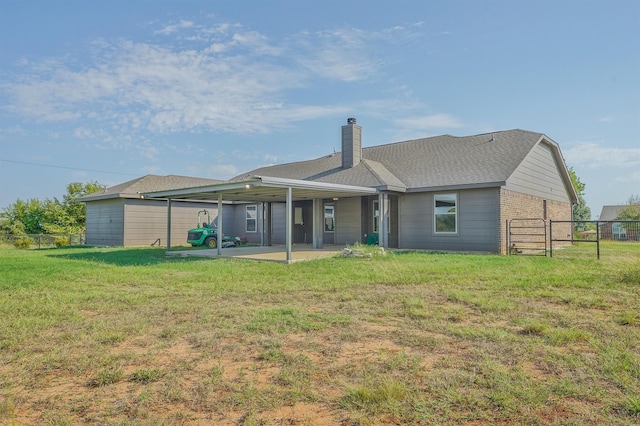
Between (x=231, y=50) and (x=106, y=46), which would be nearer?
(x=231, y=50)

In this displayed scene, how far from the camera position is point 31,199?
32875mm

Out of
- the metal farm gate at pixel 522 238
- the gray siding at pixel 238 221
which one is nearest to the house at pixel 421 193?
the metal farm gate at pixel 522 238

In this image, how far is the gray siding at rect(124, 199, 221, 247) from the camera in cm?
2034

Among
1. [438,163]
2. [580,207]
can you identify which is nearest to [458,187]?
[438,163]

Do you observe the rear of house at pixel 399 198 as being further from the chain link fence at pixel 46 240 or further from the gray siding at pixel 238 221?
the chain link fence at pixel 46 240

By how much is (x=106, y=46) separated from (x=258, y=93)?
5585 mm

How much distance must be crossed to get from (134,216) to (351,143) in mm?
11474

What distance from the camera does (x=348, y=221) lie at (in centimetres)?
1752

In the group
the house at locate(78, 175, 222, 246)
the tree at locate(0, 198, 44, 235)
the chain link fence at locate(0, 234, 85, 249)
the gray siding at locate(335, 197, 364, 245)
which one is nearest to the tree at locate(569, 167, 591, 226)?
the gray siding at locate(335, 197, 364, 245)

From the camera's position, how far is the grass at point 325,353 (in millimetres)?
2734

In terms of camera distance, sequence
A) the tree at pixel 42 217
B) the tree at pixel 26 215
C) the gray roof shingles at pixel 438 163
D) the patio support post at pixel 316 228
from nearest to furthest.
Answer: the gray roof shingles at pixel 438 163 → the patio support post at pixel 316 228 → the tree at pixel 42 217 → the tree at pixel 26 215

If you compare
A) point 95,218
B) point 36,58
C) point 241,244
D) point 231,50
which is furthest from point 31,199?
point 231,50

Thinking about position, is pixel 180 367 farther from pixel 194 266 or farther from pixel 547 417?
pixel 194 266

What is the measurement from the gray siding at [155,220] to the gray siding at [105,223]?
406mm
